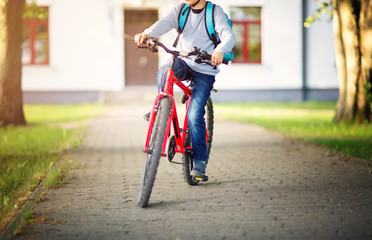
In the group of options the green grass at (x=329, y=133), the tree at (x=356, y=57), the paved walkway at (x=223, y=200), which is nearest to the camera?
the paved walkway at (x=223, y=200)

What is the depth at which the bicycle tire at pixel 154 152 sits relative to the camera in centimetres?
440

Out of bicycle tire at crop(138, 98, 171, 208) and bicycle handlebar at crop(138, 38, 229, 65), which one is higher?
bicycle handlebar at crop(138, 38, 229, 65)

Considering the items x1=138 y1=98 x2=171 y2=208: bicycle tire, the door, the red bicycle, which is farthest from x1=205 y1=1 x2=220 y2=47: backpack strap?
the door

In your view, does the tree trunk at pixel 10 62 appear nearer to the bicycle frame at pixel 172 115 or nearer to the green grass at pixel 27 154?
the green grass at pixel 27 154

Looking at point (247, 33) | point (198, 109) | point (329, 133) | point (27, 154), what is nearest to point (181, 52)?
point (198, 109)

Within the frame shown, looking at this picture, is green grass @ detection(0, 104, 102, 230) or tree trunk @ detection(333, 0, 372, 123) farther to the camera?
tree trunk @ detection(333, 0, 372, 123)

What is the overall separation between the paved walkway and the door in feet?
47.6

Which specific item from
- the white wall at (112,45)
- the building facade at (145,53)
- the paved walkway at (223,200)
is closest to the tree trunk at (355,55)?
the paved walkway at (223,200)

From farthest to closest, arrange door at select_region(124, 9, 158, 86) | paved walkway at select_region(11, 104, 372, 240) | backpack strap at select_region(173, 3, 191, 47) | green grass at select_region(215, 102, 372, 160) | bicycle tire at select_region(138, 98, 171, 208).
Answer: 1. door at select_region(124, 9, 158, 86)
2. green grass at select_region(215, 102, 372, 160)
3. backpack strap at select_region(173, 3, 191, 47)
4. bicycle tire at select_region(138, 98, 171, 208)
5. paved walkway at select_region(11, 104, 372, 240)

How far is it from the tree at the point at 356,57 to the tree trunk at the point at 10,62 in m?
6.84

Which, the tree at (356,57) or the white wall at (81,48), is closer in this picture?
the tree at (356,57)

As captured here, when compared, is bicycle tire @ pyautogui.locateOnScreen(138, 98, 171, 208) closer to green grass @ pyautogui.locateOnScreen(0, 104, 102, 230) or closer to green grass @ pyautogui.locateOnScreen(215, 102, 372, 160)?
green grass @ pyautogui.locateOnScreen(0, 104, 102, 230)

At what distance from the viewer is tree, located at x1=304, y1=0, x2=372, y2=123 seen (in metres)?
11.0

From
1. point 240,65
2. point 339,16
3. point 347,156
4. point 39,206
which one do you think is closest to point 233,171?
point 347,156
